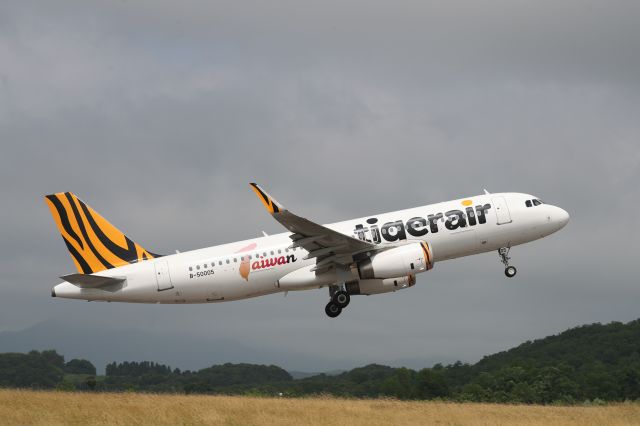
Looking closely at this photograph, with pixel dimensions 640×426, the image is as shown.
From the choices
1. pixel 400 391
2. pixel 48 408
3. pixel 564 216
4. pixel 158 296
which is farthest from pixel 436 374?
pixel 48 408

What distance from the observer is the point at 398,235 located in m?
49.4

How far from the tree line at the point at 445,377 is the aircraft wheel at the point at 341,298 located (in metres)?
6.71

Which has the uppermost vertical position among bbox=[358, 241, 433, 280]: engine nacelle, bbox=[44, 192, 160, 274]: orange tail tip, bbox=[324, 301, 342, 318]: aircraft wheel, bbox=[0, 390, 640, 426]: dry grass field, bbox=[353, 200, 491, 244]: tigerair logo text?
bbox=[44, 192, 160, 274]: orange tail tip

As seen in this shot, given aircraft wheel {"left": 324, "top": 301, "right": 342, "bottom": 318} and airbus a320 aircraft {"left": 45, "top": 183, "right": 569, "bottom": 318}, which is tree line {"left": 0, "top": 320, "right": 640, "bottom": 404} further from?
airbus a320 aircraft {"left": 45, "top": 183, "right": 569, "bottom": 318}

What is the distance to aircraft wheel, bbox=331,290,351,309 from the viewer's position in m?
51.1

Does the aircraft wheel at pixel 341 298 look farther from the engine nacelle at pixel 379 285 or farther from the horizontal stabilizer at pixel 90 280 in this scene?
the horizontal stabilizer at pixel 90 280

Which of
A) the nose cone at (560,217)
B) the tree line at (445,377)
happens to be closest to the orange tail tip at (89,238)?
the tree line at (445,377)

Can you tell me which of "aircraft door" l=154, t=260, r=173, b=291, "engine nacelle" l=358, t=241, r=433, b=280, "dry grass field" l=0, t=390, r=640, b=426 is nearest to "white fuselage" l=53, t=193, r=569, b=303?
"aircraft door" l=154, t=260, r=173, b=291

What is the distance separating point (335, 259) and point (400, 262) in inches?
150

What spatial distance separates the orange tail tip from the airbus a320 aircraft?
0.59 meters

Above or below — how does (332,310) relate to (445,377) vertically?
above

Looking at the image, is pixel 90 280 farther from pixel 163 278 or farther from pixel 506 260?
pixel 506 260

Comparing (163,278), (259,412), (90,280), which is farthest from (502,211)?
(90,280)

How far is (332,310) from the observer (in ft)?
168
